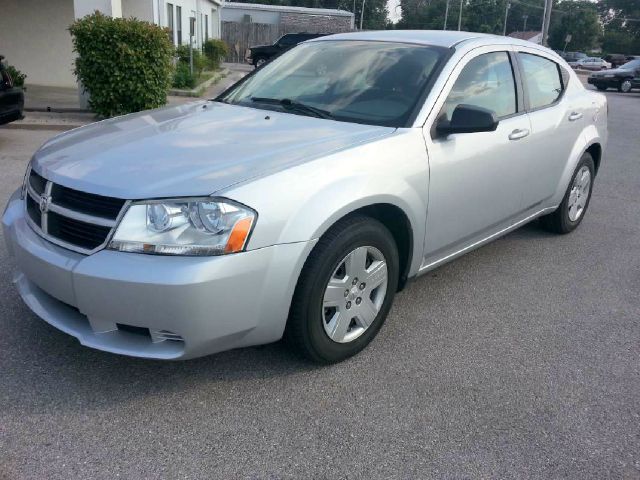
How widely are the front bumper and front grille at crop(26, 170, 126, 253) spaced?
60mm

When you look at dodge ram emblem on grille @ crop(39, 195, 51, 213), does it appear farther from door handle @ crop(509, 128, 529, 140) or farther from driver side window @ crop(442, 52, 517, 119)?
door handle @ crop(509, 128, 529, 140)

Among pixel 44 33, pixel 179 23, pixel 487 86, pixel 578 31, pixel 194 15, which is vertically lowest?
pixel 487 86

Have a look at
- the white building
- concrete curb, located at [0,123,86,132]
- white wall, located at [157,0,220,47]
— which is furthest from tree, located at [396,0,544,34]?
concrete curb, located at [0,123,86,132]

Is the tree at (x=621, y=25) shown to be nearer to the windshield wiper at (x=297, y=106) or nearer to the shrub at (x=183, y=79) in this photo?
the shrub at (x=183, y=79)

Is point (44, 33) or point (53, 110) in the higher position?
point (44, 33)

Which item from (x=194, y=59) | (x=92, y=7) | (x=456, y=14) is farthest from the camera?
(x=456, y=14)

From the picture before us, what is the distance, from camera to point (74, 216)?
108 inches

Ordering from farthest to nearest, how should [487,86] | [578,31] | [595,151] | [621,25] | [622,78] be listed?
[621,25] < [578,31] < [622,78] < [595,151] < [487,86]

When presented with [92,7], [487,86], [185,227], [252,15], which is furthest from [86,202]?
[252,15]

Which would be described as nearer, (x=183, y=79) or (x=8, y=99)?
(x=8, y=99)

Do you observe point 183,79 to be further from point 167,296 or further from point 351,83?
point 167,296

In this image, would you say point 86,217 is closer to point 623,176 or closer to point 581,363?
point 581,363

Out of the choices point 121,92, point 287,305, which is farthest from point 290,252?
point 121,92

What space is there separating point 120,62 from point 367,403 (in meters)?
8.52
